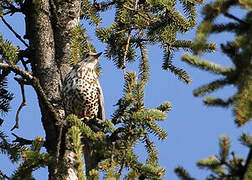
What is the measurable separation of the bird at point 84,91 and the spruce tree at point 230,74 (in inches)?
87.4

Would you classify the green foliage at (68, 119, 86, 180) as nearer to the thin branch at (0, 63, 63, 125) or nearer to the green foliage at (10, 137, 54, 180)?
the green foliage at (10, 137, 54, 180)

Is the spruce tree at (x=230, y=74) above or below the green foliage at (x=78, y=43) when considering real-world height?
below

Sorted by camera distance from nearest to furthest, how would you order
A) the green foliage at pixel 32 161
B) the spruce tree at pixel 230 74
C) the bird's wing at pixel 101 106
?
1. the spruce tree at pixel 230 74
2. the green foliage at pixel 32 161
3. the bird's wing at pixel 101 106

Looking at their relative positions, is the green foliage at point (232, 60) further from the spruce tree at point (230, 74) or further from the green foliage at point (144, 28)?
Answer: the green foliage at point (144, 28)

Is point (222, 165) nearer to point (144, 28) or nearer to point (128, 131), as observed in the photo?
point (128, 131)

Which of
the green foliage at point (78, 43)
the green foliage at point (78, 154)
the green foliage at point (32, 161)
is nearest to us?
the green foliage at point (78, 154)

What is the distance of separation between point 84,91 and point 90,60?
1.46 feet

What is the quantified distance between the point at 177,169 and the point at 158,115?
3.42 feet

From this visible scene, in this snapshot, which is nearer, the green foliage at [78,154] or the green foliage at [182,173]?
the green foliage at [182,173]

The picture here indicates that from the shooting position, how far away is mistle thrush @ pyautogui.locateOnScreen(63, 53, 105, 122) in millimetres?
4594

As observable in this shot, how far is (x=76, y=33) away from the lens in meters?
4.25

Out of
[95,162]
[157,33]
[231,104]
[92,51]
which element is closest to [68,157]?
[95,162]

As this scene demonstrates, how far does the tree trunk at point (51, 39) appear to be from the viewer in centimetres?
436

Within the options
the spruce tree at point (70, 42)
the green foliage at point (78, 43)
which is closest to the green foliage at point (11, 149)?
the spruce tree at point (70, 42)
